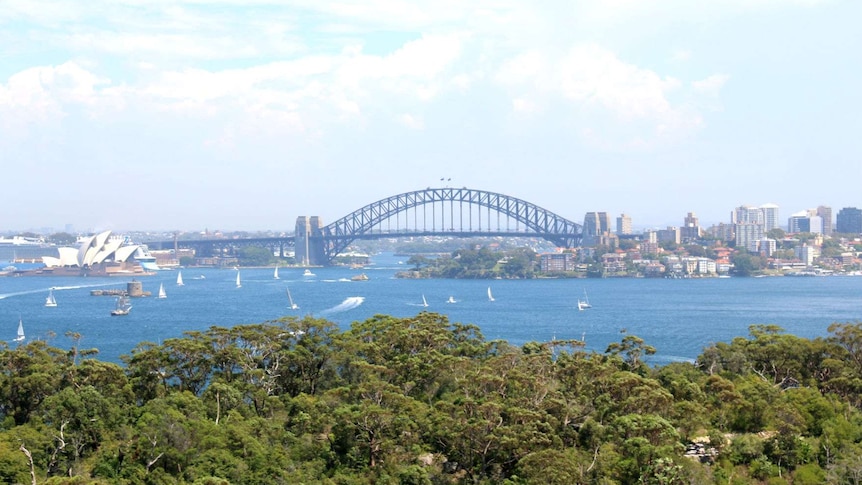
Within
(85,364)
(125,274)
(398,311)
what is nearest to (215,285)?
(125,274)

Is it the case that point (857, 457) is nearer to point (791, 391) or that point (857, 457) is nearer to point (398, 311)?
point (791, 391)

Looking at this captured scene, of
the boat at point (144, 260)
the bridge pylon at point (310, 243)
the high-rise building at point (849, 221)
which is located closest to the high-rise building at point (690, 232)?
the high-rise building at point (849, 221)

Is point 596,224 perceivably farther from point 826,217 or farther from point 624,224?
point 826,217

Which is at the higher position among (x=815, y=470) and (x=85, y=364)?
(x=85, y=364)

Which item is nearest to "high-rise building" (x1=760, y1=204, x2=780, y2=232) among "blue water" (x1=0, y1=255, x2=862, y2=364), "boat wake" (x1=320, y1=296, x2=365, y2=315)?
"blue water" (x1=0, y1=255, x2=862, y2=364)

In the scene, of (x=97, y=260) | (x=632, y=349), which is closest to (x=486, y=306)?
(x=632, y=349)

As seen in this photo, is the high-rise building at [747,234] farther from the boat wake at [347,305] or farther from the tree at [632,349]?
the tree at [632,349]

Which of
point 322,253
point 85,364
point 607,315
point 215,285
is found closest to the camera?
point 85,364
